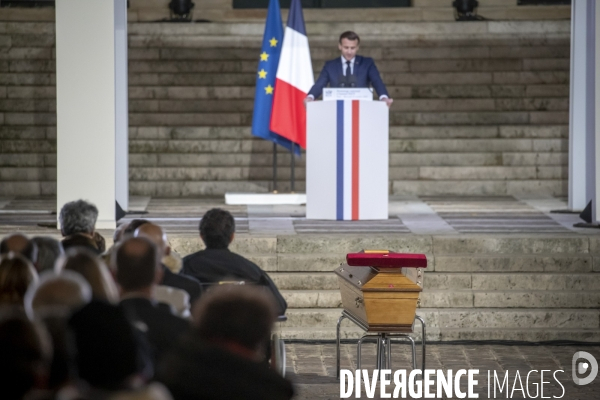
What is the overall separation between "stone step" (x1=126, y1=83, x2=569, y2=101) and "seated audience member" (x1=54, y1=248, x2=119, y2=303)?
36.8ft

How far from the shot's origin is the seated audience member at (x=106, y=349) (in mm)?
2680

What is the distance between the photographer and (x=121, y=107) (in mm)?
10805

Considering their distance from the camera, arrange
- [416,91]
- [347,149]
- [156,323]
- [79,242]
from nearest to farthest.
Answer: [156,323]
[79,242]
[347,149]
[416,91]

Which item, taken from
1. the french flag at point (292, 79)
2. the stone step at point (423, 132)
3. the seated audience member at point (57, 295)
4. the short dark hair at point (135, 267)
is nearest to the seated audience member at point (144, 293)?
the short dark hair at point (135, 267)

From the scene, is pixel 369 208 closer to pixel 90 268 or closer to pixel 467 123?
pixel 467 123

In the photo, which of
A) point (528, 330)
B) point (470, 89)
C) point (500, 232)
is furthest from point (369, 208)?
point (470, 89)

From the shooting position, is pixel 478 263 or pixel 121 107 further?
pixel 121 107

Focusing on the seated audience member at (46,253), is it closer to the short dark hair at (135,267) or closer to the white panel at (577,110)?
the short dark hair at (135,267)

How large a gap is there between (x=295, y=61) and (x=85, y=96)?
3440 mm

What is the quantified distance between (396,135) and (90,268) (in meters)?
11.0

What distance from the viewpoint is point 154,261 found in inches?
143

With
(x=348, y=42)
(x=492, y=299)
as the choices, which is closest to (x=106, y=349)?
(x=492, y=299)

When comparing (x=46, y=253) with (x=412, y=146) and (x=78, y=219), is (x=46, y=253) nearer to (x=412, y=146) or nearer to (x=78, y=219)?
(x=78, y=219)

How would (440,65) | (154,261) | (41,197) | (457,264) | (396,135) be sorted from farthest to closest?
1. (440,65)
2. (396,135)
3. (41,197)
4. (457,264)
5. (154,261)
